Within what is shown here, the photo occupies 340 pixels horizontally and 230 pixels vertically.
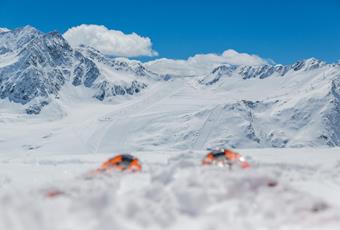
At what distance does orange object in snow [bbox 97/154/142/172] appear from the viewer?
15.9m

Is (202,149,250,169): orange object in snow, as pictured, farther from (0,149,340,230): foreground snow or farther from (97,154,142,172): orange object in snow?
(0,149,340,230): foreground snow

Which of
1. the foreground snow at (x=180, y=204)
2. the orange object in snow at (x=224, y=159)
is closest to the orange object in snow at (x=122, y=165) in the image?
the orange object in snow at (x=224, y=159)

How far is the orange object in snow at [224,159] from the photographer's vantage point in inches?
614

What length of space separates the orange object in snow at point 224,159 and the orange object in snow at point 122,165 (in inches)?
90.0

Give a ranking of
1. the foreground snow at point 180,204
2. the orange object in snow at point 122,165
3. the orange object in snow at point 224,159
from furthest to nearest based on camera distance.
Answer: the orange object in snow at point 122,165 < the orange object in snow at point 224,159 < the foreground snow at point 180,204

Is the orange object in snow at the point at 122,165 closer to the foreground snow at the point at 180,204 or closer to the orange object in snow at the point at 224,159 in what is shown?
the orange object in snow at the point at 224,159

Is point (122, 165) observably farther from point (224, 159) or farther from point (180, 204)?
point (180, 204)

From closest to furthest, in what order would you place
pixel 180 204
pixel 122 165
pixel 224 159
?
pixel 180 204
pixel 224 159
pixel 122 165

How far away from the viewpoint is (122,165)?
54.7 feet

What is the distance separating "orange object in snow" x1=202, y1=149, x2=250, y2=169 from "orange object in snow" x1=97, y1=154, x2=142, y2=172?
2.28 m

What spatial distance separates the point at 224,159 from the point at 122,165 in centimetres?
334

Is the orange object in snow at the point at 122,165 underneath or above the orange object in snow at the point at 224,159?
underneath

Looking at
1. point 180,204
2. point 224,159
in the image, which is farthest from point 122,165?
point 180,204

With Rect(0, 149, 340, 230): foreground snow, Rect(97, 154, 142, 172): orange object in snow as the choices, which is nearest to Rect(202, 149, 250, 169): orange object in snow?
Rect(97, 154, 142, 172): orange object in snow
